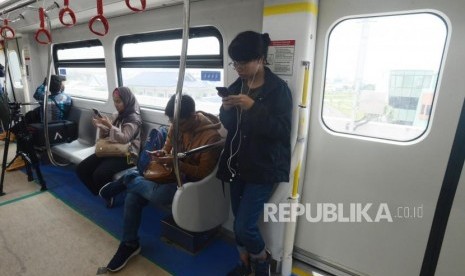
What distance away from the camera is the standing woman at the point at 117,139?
2.69 metres

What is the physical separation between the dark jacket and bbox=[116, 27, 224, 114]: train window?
1.10m

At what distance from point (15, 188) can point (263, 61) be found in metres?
3.69

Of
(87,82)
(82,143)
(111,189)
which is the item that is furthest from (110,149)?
(87,82)

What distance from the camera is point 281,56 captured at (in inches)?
66.4

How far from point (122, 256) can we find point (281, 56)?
6.29 ft

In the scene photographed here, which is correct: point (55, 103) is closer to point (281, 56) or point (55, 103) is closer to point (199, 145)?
point (199, 145)

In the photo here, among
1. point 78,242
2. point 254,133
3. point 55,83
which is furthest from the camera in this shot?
point 55,83

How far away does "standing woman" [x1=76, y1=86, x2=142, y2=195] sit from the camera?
2693mm

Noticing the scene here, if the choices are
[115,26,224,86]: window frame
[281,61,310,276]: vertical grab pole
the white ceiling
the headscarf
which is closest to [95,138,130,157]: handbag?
the headscarf

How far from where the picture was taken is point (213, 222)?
86.7 inches

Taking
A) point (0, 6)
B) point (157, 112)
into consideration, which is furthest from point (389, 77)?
point (0, 6)

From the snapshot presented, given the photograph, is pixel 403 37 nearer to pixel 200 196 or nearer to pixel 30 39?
pixel 200 196

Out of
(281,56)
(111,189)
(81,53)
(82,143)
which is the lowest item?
(111,189)

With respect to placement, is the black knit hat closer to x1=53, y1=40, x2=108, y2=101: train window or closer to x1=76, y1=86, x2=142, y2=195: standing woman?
x1=53, y1=40, x2=108, y2=101: train window
